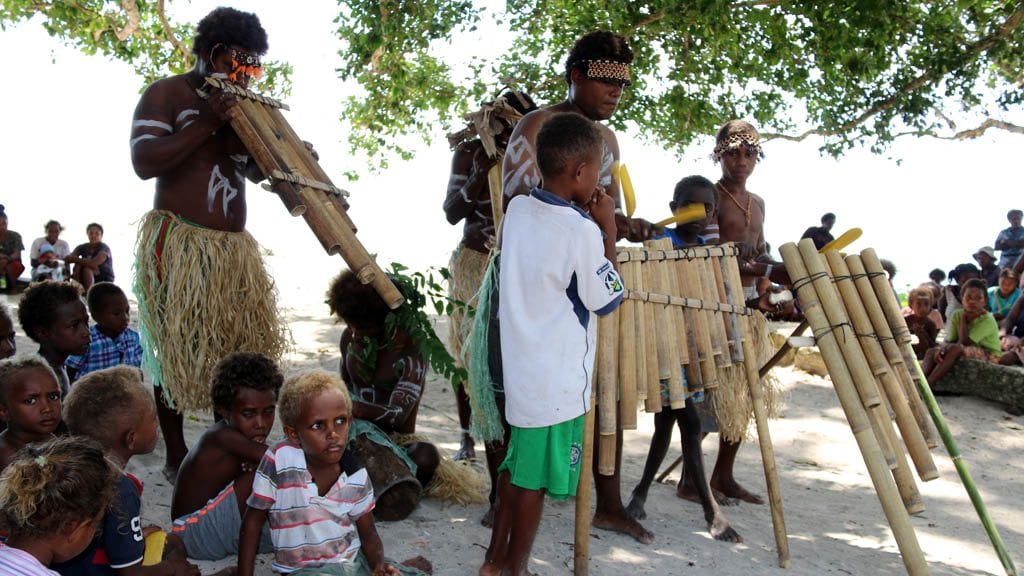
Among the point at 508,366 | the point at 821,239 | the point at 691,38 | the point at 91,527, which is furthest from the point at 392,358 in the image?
the point at 821,239

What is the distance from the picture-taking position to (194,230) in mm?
3820

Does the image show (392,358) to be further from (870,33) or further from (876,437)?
(870,33)

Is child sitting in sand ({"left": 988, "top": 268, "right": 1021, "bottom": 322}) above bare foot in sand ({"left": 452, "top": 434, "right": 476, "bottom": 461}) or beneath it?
above

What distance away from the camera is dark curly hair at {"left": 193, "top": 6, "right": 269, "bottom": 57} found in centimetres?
379

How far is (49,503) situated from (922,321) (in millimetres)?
7690

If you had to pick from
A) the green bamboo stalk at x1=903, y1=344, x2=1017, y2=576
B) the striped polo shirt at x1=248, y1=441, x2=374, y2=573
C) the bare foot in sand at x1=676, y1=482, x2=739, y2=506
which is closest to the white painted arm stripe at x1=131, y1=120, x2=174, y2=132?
the striped polo shirt at x1=248, y1=441, x2=374, y2=573

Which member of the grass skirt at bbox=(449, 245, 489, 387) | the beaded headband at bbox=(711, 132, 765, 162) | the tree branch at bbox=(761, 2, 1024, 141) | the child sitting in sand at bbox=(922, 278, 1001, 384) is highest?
the tree branch at bbox=(761, 2, 1024, 141)

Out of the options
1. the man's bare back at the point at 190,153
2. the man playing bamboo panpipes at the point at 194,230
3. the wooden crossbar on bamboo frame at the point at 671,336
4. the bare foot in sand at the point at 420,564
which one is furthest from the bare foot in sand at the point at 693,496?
the man's bare back at the point at 190,153

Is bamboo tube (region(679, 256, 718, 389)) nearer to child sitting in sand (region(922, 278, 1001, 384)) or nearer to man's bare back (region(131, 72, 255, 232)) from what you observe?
man's bare back (region(131, 72, 255, 232))

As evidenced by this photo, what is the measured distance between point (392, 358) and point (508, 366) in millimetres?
1157

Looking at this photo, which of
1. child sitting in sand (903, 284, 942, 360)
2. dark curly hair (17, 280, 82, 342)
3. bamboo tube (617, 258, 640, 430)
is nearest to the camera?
bamboo tube (617, 258, 640, 430)

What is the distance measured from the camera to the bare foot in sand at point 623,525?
3.97m

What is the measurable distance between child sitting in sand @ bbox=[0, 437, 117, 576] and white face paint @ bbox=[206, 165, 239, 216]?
1.69 metres

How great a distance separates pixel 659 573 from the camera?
3.61 metres
